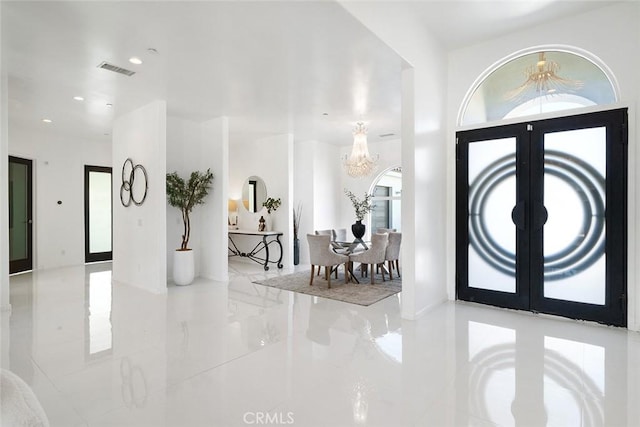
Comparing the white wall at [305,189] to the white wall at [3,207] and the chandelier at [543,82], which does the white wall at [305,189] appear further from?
the white wall at [3,207]

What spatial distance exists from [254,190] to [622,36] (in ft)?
22.4

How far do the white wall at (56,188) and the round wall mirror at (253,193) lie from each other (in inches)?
139

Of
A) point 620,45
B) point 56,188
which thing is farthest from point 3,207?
point 620,45

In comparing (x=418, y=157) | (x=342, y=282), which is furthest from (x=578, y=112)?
(x=342, y=282)

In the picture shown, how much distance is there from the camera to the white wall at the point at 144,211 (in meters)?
5.21

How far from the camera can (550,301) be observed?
13.1ft

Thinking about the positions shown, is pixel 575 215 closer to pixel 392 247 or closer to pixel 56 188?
pixel 392 247

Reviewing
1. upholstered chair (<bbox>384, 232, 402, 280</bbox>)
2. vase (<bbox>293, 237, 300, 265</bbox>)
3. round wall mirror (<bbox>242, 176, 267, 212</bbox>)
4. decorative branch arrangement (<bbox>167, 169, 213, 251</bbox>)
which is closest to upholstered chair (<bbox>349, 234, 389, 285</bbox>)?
upholstered chair (<bbox>384, 232, 402, 280</bbox>)

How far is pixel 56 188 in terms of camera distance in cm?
759

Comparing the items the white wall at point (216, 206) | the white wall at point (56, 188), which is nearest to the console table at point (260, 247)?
the white wall at point (216, 206)

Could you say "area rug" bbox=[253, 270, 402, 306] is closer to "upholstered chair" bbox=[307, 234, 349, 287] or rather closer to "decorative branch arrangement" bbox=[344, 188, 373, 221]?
"upholstered chair" bbox=[307, 234, 349, 287]

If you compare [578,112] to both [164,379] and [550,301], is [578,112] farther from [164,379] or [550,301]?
[164,379]

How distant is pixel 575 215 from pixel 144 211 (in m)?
5.94

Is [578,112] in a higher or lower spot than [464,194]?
higher
